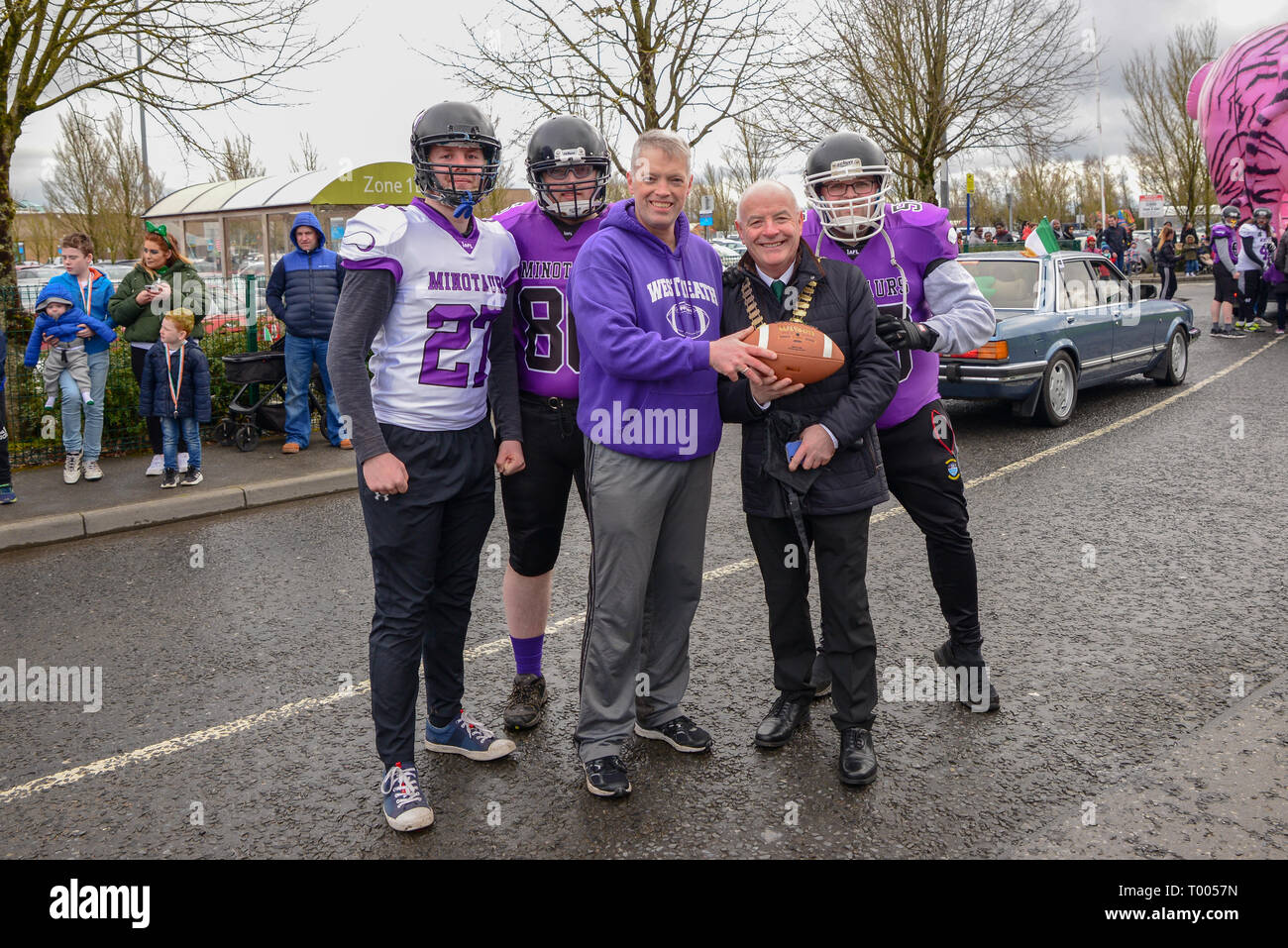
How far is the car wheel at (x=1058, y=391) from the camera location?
33.5ft

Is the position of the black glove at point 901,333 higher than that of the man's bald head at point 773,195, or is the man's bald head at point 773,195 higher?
the man's bald head at point 773,195

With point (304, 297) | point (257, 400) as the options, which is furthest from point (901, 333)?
point (257, 400)

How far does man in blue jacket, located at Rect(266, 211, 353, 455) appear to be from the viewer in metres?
9.88

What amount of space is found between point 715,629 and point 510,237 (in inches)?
88.4

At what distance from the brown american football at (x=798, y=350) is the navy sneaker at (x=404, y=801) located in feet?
5.69

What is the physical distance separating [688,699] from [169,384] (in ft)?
20.6

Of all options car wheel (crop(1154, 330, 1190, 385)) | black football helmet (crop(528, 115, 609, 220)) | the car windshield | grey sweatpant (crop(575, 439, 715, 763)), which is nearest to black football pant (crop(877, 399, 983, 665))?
grey sweatpant (crop(575, 439, 715, 763))

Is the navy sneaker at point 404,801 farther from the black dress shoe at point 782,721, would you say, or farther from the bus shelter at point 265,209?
the bus shelter at point 265,209

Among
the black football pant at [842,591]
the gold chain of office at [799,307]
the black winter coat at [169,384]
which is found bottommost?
the black football pant at [842,591]

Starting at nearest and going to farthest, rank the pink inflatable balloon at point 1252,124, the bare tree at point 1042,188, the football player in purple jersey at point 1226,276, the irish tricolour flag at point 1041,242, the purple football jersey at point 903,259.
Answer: the purple football jersey at point 903,259 → the irish tricolour flag at point 1041,242 → the football player in purple jersey at point 1226,276 → the pink inflatable balloon at point 1252,124 → the bare tree at point 1042,188

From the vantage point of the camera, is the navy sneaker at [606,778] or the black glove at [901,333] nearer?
the navy sneaker at [606,778]

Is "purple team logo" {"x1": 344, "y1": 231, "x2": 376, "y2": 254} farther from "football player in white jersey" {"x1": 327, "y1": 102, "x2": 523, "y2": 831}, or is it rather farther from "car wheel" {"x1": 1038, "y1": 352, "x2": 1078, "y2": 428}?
"car wheel" {"x1": 1038, "y1": 352, "x2": 1078, "y2": 428}

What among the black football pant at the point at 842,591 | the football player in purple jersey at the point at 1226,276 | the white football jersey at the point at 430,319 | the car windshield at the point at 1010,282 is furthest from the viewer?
the football player in purple jersey at the point at 1226,276

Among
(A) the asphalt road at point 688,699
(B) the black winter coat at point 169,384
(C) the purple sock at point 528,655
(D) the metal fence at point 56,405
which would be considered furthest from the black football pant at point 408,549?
(D) the metal fence at point 56,405
